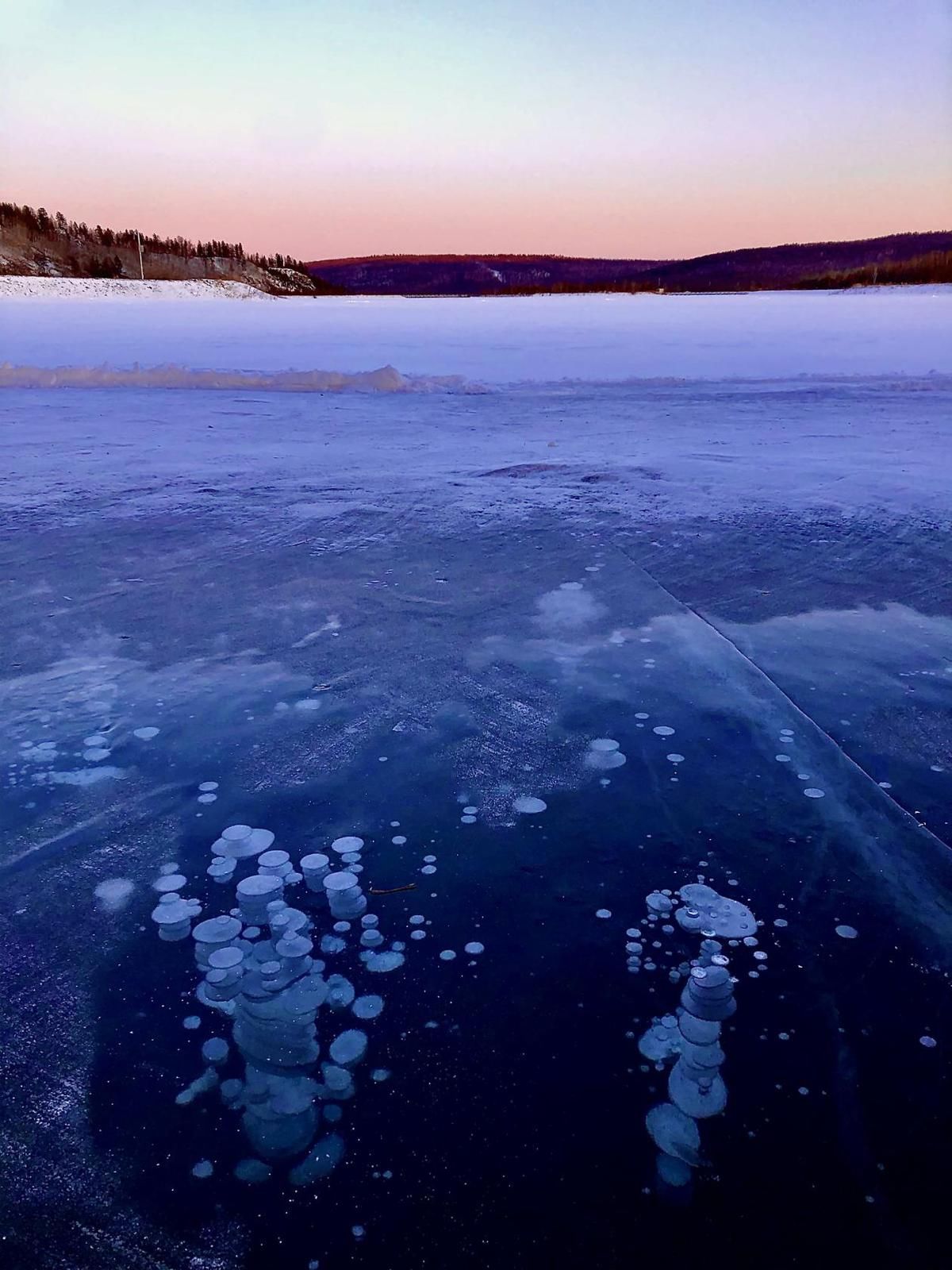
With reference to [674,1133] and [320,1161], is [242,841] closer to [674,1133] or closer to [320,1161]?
[320,1161]

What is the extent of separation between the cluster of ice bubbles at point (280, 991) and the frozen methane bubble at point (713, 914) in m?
0.67

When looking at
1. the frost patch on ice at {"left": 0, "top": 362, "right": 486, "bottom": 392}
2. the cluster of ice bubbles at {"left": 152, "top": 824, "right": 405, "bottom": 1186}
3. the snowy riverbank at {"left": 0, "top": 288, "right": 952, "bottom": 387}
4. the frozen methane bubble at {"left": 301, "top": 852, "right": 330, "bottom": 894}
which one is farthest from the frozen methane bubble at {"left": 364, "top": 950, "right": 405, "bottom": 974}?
the snowy riverbank at {"left": 0, "top": 288, "right": 952, "bottom": 387}

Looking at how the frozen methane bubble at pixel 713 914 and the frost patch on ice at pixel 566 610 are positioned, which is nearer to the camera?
the frozen methane bubble at pixel 713 914

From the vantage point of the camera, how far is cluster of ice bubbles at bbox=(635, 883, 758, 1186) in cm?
148

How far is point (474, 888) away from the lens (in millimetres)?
2107

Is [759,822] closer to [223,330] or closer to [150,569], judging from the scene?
[150,569]

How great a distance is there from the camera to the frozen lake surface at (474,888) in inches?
54.6

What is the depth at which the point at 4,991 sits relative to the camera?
1791 millimetres

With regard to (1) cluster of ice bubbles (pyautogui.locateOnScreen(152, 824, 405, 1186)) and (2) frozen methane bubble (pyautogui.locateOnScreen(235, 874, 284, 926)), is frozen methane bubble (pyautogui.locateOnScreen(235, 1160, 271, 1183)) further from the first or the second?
(2) frozen methane bubble (pyautogui.locateOnScreen(235, 874, 284, 926))

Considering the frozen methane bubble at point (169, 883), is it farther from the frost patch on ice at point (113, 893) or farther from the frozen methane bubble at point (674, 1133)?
the frozen methane bubble at point (674, 1133)

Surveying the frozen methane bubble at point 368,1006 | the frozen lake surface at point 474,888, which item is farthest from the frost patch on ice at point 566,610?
the frozen methane bubble at point 368,1006

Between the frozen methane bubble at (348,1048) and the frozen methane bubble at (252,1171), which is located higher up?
the frozen methane bubble at (348,1048)

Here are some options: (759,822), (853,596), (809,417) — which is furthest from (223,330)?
(759,822)

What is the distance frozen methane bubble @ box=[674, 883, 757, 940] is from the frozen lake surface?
0.01 meters
